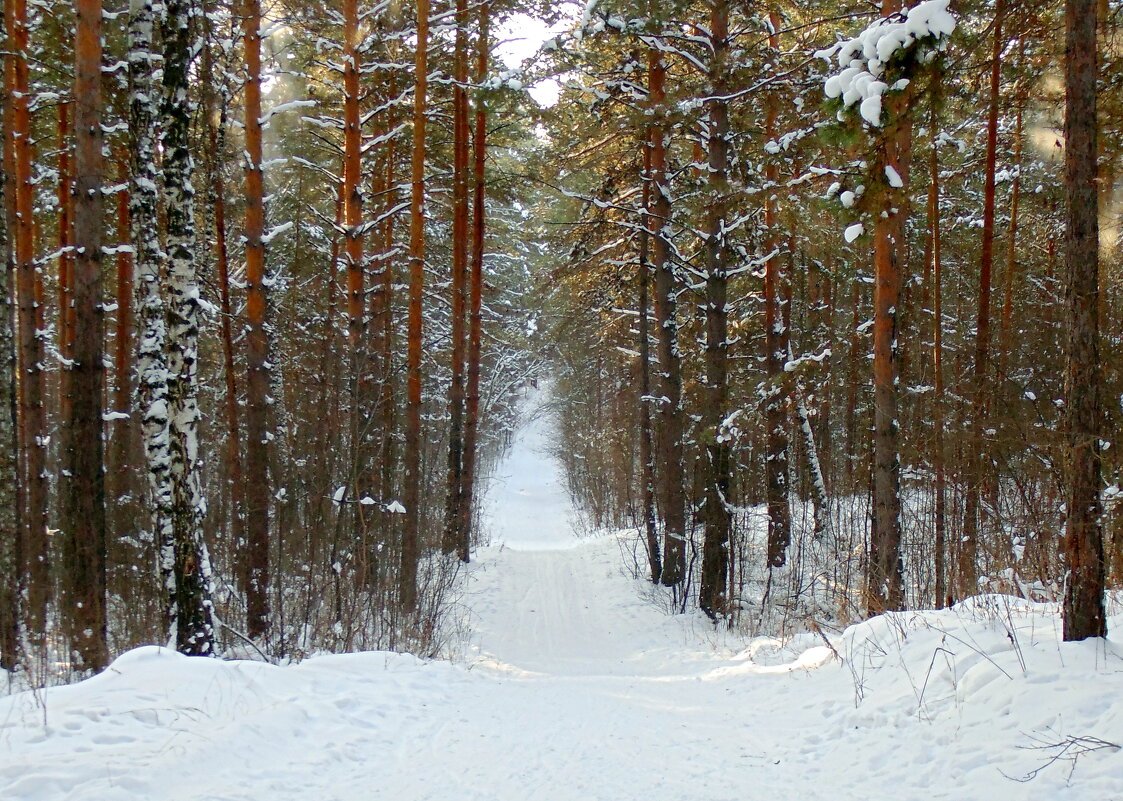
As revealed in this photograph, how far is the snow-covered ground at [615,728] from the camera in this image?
3.66 metres

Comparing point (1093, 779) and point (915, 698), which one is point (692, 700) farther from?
point (1093, 779)

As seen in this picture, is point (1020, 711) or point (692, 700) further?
point (692, 700)

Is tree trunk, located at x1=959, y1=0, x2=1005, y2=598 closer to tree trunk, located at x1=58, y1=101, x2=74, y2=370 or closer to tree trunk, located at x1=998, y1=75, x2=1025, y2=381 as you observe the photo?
tree trunk, located at x1=998, y1=75, x2=1025, y2=381

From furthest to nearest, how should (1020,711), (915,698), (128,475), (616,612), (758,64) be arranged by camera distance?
(128,475)
(616,612)
(758,64)
(915,698)
(1020,711)

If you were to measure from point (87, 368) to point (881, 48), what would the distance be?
341 inches

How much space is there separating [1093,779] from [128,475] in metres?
15.9

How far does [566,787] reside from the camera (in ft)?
13.5

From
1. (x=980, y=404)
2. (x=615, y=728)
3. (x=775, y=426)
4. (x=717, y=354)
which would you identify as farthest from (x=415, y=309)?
(x=980, y=404)

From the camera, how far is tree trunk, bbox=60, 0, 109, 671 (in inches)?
316

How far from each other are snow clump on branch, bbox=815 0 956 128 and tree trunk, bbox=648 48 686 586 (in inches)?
298

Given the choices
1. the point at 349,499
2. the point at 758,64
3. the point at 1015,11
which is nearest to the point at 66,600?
the point at 349,499

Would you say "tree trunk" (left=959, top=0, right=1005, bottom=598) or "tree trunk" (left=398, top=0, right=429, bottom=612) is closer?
"tree trunk" (left=959, top=0, right=1005, bottom=598)

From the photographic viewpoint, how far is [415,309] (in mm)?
12578

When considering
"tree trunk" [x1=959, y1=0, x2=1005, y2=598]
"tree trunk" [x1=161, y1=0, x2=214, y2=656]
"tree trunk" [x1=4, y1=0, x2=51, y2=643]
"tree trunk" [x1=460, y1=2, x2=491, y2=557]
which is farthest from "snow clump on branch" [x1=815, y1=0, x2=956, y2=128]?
"tree trunk" [x1=4, y1=0, x2=51, y2=643]
